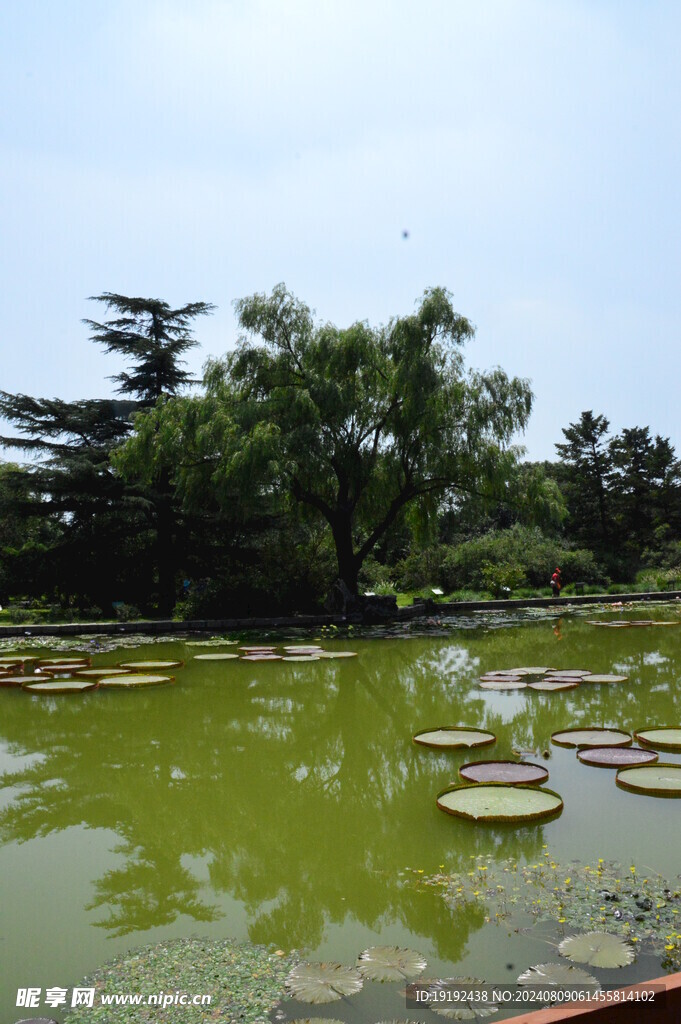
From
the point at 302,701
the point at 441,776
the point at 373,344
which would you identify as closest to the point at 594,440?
the point at 373,344

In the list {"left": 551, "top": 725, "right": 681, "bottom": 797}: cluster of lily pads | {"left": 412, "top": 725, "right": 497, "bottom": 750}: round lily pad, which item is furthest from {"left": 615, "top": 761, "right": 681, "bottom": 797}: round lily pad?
{"left": 412, "top": 725, "right": 497, "bottom": 750}: round lily pad

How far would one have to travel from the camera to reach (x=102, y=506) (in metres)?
18.3

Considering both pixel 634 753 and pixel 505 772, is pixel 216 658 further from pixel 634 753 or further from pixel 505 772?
pixel 634 753

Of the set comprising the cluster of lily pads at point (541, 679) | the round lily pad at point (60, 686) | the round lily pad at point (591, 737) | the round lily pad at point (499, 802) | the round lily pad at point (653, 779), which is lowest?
the round lily pad at point (60, 686)

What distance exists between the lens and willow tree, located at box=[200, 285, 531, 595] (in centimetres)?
1590

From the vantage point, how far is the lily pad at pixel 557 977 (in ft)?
8.74

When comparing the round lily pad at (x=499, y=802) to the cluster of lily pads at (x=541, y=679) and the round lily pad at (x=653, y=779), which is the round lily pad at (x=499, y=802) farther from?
the cluster of lily pads at (x=541, y=679)

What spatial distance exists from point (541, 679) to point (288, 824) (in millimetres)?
5307

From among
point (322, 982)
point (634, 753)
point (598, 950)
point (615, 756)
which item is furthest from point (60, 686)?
point (598, 950)

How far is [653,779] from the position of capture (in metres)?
5.05

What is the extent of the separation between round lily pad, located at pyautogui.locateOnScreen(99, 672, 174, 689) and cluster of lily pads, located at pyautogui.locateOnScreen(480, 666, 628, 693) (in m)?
3.87

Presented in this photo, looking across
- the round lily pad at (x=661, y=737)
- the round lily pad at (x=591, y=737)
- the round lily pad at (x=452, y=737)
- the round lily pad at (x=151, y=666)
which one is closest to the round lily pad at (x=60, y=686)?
the round lily pad at (x=151, y=666)

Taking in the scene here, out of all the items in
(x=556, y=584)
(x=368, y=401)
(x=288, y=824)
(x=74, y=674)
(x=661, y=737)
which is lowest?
(x=288, y=824)

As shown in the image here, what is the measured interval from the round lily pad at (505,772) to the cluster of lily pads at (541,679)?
3.10 metres
